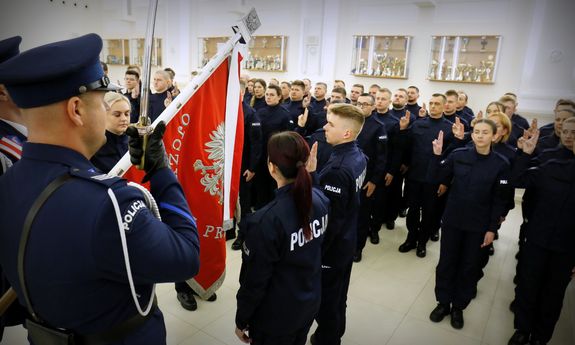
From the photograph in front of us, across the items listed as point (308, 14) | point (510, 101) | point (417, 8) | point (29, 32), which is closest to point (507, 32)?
point (417, 8)

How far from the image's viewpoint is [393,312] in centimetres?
290

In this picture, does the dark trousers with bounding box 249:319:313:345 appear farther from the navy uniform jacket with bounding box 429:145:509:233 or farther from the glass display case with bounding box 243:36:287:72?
the glass display case with bounding box 243:36:287:72

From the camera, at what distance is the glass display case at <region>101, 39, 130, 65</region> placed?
1227 cm

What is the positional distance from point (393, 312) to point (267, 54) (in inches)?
305

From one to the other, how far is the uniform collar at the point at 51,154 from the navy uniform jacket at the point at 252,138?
10.5 ft

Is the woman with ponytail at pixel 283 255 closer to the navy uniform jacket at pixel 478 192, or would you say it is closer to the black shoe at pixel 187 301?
the black shoe at pixel 187 301

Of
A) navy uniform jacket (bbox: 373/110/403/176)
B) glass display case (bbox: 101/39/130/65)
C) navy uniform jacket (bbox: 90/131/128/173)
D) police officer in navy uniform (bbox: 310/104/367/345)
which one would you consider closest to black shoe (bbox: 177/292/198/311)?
police officer in navy uniform (bbox: 310/104/367/345)

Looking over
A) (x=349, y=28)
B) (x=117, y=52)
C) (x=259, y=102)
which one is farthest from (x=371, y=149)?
(x=117, y=52)

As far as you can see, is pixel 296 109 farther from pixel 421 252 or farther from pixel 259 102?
pixel 421 252

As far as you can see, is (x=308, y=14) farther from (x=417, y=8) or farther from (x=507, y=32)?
(x=507, y=32)

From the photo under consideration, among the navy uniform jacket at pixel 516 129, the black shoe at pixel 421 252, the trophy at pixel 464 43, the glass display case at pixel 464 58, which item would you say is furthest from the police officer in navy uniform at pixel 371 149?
the trophy at pixel 464 43

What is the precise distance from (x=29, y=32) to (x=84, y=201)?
12.8 meters

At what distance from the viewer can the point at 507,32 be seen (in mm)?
6367

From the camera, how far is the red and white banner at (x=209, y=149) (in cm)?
196
